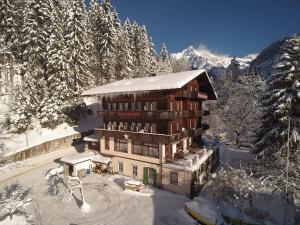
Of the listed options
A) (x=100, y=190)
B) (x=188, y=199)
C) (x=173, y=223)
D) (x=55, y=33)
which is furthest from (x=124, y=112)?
(x=55, y=33)

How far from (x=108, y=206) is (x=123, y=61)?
37.7 metres

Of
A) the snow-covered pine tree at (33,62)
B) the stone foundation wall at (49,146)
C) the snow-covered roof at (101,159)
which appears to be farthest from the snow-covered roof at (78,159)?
the snow-covered pine tree at (33,62)

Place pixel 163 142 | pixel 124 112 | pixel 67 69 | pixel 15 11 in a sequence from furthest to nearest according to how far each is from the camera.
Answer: pixel 15 11 → pixel 67 69 → pixel 124 112 → pixel 163 142

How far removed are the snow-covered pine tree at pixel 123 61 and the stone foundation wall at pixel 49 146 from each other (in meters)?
16.8

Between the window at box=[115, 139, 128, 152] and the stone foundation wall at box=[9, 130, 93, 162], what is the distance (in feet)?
46.3

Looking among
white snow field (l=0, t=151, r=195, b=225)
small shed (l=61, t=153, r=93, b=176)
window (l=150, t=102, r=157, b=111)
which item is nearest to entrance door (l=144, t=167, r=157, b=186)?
white snow field (l=0, t=151, r=195, b=225)

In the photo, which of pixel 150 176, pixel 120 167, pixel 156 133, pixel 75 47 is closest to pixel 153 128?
pixel 156 133

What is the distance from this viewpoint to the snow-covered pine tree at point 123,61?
174ft

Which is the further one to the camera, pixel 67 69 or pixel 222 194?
pixel 67 69

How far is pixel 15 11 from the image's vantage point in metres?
49.7

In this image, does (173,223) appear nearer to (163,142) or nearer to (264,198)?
(163,142)

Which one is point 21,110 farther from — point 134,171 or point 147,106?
point 147,106

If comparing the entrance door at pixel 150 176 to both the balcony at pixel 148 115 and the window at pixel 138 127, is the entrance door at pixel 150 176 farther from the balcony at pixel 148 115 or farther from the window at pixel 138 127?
the balcony at pixel 148 115

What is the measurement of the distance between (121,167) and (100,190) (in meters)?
4.99
